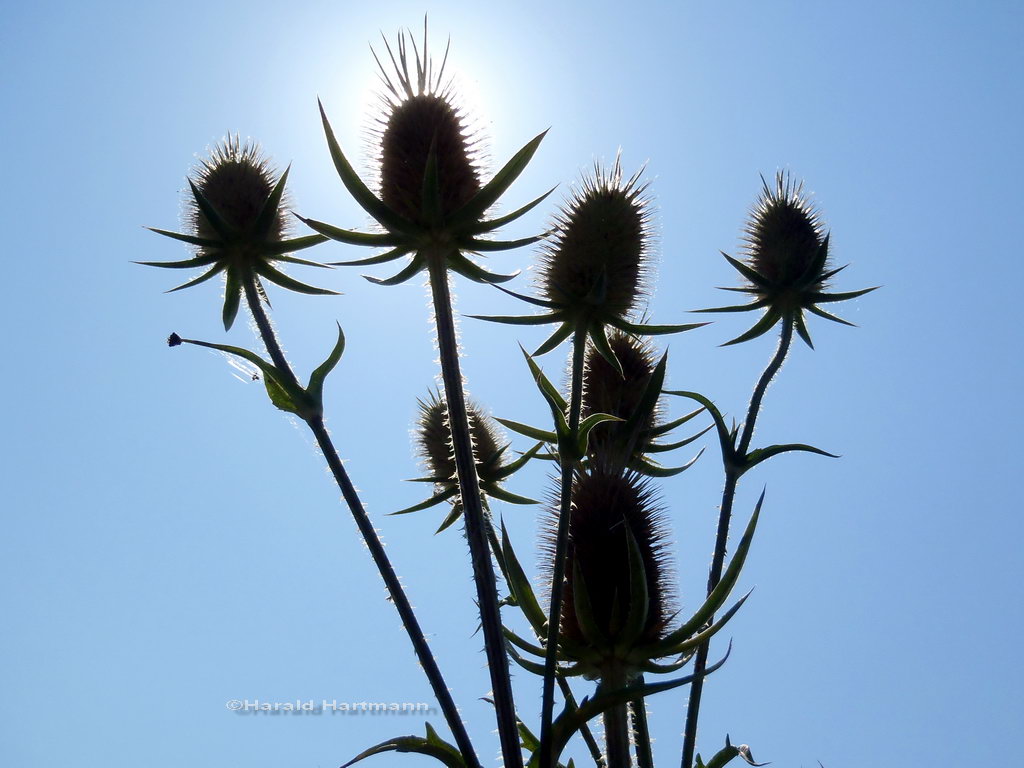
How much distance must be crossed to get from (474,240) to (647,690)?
1.68 m

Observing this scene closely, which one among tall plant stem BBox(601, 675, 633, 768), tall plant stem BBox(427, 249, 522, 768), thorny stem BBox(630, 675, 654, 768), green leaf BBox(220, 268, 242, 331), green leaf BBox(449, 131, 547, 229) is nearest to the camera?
tall plant stem BBox(427, 249, 522, 768)

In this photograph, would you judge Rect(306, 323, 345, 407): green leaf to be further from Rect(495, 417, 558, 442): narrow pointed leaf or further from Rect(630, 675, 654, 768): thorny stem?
Rect(630, 675, 654, 768): thorny stem

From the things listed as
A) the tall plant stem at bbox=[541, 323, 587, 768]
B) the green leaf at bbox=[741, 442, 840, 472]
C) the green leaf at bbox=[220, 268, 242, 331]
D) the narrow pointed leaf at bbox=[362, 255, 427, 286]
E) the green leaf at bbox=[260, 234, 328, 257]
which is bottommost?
the tall plant stem at bbox=[541, 323, 587, 768]

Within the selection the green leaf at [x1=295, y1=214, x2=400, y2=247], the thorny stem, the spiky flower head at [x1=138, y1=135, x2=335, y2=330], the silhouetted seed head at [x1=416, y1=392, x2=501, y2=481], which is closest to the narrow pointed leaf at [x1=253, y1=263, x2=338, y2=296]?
the spiky flower head at [x1=138, y1=135, x2=335, y2=330]

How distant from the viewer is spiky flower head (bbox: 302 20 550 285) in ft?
10.3

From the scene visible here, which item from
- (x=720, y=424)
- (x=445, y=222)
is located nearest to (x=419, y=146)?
(x=445, y=222)

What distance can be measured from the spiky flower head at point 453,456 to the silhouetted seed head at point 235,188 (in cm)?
125

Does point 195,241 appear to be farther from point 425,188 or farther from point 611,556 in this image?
point 611,556

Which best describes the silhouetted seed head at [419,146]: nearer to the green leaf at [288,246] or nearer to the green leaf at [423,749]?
the green leaf at [288,246]

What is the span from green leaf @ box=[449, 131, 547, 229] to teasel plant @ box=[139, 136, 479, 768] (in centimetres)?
67

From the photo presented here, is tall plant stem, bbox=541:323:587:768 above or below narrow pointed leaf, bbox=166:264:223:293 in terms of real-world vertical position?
below

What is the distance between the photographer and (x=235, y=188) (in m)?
3.91

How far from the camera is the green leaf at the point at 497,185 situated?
10.4 feet

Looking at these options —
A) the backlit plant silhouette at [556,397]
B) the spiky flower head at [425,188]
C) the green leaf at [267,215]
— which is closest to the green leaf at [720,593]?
the backlit plant silhouette at [556,397]
